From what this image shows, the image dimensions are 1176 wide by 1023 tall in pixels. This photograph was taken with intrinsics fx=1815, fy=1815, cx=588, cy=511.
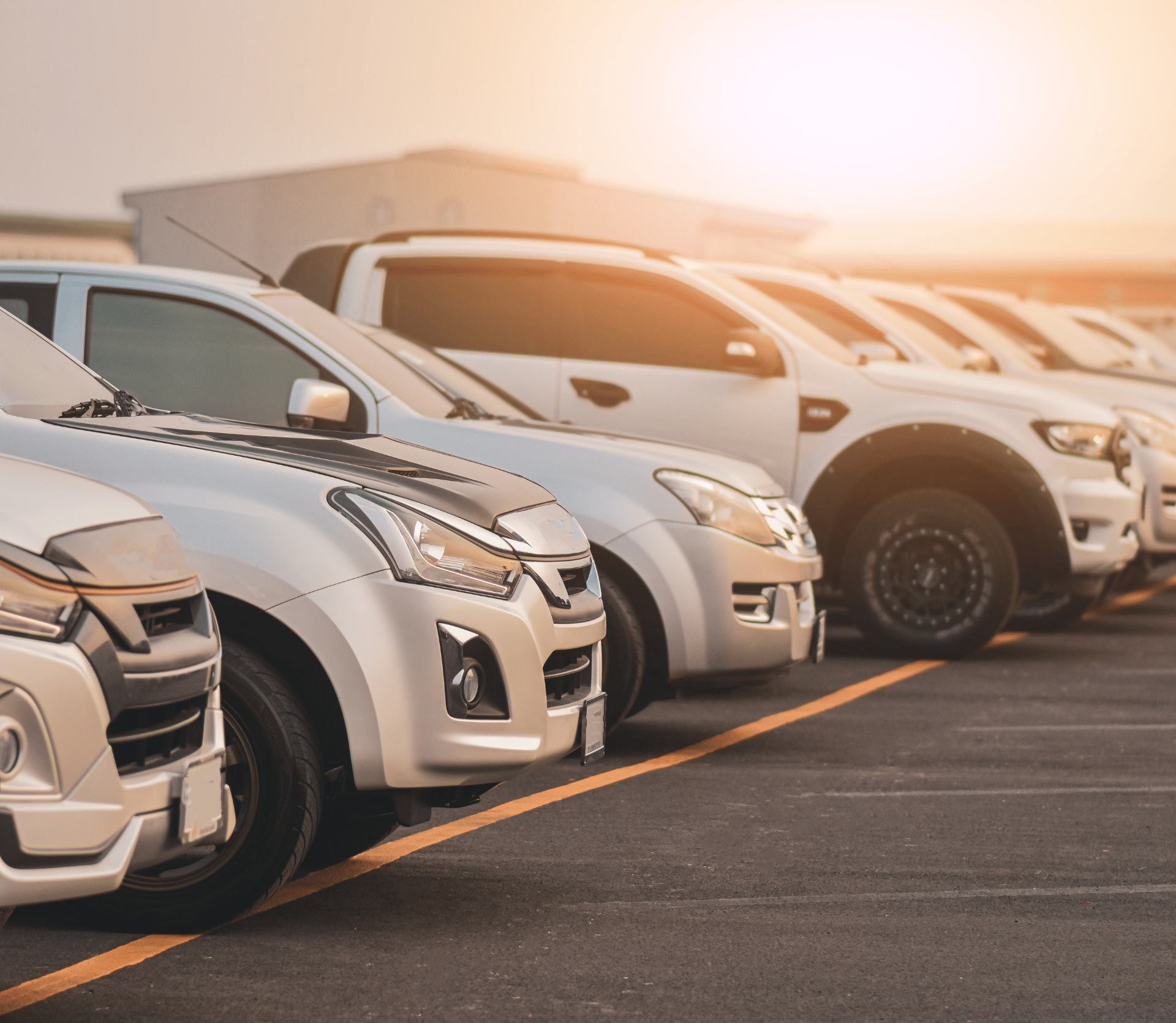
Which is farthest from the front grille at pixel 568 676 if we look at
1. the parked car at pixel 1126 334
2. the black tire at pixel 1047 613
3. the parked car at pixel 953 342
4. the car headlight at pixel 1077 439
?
the parked car at pixel 1126 334

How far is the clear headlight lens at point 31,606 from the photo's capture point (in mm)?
3156

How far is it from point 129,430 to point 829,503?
5498 millimetres

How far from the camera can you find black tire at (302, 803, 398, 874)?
203 inches

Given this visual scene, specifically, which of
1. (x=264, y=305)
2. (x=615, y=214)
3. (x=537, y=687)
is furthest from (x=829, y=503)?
(x=615, y=214)

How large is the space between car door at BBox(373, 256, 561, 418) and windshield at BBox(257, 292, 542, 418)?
5.16 ft

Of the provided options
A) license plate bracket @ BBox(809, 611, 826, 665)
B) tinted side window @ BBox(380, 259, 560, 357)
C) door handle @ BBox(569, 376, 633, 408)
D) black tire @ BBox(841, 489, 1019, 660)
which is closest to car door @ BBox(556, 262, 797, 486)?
door handle @ BBox(569, 376, 633, 408)

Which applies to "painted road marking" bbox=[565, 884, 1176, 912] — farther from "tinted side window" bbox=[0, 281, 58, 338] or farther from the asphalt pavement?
"tinted side window" bbox=[0, 281, 58, 338]

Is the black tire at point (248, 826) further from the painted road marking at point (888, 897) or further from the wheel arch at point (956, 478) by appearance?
the wheel arch at point (956, 478)

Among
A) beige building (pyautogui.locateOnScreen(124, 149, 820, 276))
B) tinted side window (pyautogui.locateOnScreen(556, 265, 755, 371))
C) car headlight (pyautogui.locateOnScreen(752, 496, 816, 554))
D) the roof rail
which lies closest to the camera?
car headlight (pyautogui.locateOnScreen(752, 496, 816, 554))

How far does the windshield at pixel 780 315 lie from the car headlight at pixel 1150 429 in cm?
257

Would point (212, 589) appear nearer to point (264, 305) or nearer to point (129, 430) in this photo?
point (129, 430)

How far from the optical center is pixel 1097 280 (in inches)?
2334

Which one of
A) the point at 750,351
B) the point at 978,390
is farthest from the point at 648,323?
the point at 978,390

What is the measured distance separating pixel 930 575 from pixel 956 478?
0.54 m
